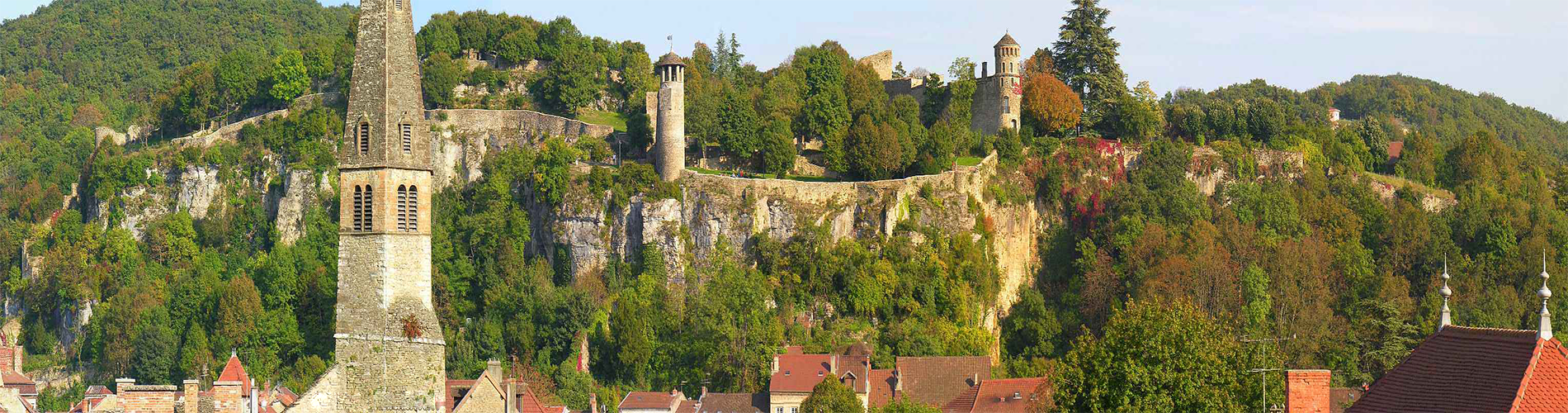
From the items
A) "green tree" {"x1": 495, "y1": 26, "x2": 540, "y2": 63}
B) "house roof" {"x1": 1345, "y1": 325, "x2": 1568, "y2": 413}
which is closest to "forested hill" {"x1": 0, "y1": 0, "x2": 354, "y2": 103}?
"green tree" {"x1": 495, "y1": 26, "x2": 540, "y2": 63}

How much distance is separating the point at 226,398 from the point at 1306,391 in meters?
20.2

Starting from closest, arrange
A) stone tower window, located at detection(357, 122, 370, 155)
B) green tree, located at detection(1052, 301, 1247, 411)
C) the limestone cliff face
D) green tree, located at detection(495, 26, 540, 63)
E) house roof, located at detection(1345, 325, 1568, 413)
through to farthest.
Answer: house roof, located at detection(1345, 325, 1568, 413)
green tree, located at detection(1052, 301, 1247, 411)
stone tower window, located at detection(357, 122, 370, 155)
the limestone cliff face
green tree, located at detection(495, 26, 540, 63)

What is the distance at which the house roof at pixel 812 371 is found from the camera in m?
69.2

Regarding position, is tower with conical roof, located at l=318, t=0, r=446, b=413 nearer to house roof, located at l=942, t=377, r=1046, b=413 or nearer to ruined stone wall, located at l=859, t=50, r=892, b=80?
house roof, located at l=942, t=377, r=1046, b=413

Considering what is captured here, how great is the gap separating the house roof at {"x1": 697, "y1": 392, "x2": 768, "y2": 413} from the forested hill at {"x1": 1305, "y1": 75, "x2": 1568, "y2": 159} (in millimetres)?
72469

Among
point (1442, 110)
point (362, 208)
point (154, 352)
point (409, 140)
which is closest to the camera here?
point (362, 208)

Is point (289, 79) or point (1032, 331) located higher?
point (289, 79)

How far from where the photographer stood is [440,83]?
91.2 meters

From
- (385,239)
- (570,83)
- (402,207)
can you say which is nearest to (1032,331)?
(570,83)

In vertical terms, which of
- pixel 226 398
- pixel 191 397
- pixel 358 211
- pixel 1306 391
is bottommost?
pixel 226 398

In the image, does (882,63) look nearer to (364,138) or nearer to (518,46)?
(518,46)

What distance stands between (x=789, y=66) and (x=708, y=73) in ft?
20.7

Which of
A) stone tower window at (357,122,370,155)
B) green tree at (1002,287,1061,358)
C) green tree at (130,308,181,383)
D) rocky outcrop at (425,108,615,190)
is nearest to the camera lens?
stone tower window at (357,122,370,155)

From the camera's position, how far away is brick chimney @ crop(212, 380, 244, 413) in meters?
40.7
